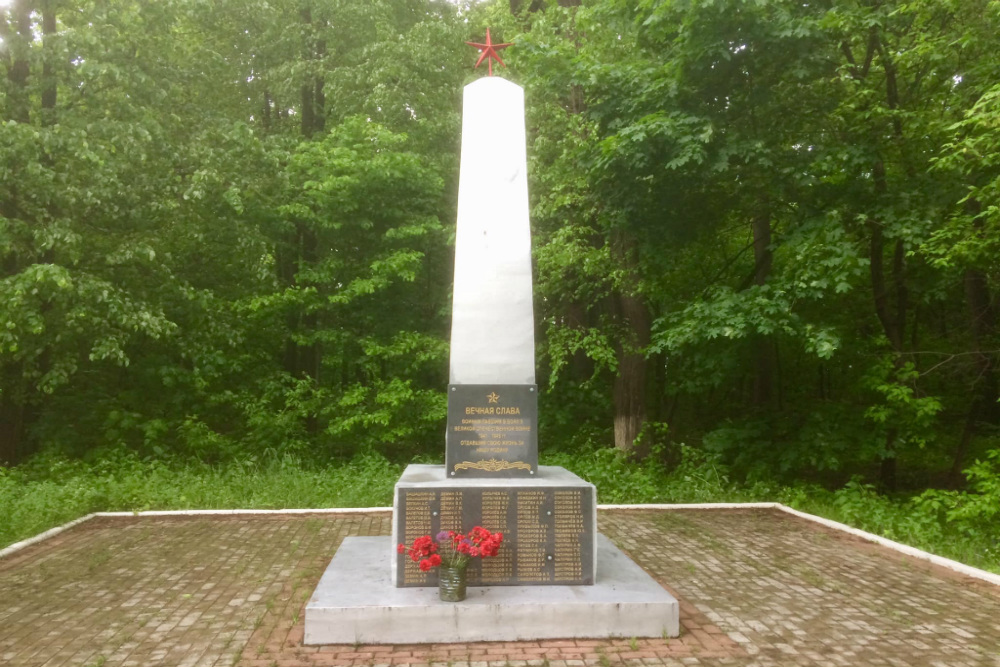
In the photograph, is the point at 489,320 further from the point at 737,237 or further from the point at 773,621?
the point at 737,237

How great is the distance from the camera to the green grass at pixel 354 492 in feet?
27.1

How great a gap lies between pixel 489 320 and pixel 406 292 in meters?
8.01

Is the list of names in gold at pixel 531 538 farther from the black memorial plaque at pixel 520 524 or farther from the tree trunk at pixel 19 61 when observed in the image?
the tree trunk at pixel 19 61

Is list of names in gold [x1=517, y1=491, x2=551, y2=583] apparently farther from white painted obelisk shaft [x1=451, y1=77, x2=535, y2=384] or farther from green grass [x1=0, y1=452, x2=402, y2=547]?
green grass [x1=0, y1=452, x2=402, y2=547]

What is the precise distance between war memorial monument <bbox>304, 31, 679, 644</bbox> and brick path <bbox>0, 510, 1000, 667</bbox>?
0.54 ft

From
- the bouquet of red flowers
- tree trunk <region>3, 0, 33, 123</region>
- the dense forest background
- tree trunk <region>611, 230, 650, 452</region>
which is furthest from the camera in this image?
tree trunk <region>611, 230, 650, 452</region>

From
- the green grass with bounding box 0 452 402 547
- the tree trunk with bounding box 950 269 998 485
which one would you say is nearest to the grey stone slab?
the green grass with bounding box 0 452 402 547

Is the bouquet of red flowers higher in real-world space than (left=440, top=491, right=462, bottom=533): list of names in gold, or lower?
lower

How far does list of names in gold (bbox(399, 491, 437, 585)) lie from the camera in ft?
17.6

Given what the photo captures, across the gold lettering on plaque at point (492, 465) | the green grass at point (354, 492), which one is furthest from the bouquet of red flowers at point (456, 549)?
the green grass at point (354, 492)

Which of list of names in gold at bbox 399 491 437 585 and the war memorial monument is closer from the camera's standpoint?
the war memorial monument

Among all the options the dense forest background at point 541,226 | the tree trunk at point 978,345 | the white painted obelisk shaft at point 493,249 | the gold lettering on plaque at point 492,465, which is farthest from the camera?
the tree trunk at point 978,345

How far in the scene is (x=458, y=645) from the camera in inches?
188

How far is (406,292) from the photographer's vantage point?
546 inches
